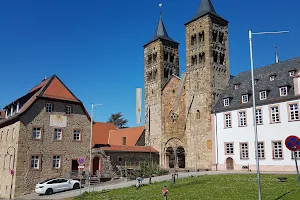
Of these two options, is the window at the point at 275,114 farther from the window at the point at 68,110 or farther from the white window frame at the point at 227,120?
the window at the point at 68,110

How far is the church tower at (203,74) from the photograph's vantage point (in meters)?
45.2

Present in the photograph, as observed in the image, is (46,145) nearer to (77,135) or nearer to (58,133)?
(58,133)

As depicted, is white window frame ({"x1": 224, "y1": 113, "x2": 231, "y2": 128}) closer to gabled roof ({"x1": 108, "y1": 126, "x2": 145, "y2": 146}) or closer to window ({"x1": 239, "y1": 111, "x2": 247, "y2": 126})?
window ({"x1": 239, "y1": 111, "x2": 247, "y2": 126})

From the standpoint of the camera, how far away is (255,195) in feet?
61.1

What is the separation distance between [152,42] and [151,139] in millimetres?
18563

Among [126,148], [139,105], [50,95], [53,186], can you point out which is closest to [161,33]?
[139,105]

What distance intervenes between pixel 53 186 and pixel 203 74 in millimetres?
27365

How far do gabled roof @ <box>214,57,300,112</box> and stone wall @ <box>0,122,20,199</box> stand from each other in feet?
86.0

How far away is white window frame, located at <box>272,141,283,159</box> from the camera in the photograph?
35.5 m

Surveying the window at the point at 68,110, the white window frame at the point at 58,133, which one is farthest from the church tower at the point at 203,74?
the white window frame at the point at 58,133

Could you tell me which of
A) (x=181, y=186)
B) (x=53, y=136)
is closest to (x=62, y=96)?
(x=53, y=136)

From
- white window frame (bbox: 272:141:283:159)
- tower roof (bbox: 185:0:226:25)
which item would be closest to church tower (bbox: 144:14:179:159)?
tower roof (bbox: 185:0:226:25)

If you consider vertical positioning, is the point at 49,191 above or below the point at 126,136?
below

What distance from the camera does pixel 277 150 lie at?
35.9 meters
